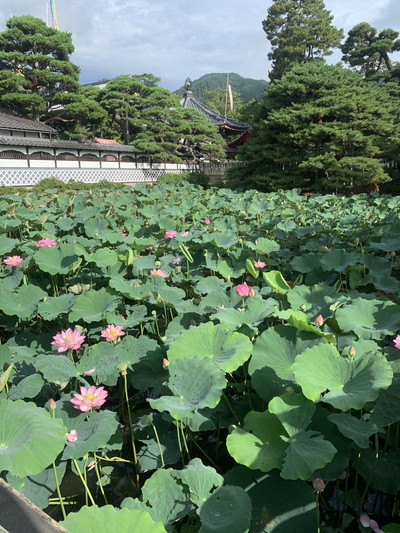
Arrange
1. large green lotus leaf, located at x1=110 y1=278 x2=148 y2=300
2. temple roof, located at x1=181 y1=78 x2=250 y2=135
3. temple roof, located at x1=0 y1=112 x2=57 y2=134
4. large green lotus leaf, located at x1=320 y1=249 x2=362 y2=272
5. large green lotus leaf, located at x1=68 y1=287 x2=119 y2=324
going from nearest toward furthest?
large green lotus leaf, located at x1=68 y1=287 x2=119 y2=324 < large green lotus leaf, located at x1=110 y1=278 x2=148 y2=300 < large green lotus leaf, located at x1=320 y1=249 x2=362 y2=272 < temple roof, located at x1=0 y1=112 x2=57 y2=134 < temple roof, located at x1=181 y1=78 x2=250 y2=135

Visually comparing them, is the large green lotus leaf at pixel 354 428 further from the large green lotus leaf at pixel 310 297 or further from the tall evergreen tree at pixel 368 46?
the tall evergreen tree at pixel 368 46

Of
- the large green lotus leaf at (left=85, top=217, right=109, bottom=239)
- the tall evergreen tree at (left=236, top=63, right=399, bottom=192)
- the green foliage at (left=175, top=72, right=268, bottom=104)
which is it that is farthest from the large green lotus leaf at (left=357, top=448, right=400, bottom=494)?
the green foliage at (left=175, top=72, right=268, bottom=104)

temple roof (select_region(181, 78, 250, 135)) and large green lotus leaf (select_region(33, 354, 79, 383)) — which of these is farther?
temple roof (select_region(181, 78, 250, 135))

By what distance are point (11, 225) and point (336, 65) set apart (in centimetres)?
1162

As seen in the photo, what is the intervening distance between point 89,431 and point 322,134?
32.5 ft

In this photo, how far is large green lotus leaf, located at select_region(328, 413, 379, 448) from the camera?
81 centimetres

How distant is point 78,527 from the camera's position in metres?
0.65

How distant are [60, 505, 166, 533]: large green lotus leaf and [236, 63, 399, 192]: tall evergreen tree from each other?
9637mm

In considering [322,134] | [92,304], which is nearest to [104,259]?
[92,304]

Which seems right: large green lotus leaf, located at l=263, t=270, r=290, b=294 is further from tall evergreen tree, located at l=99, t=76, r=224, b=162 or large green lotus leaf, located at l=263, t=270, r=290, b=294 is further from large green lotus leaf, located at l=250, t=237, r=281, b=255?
tall evergreen tree, located at l=99, t=76, r=224, b=162

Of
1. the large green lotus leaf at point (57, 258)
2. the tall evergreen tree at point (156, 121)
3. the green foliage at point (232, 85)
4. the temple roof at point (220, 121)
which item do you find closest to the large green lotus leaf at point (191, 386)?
the large green lotus leaf at point (57, 258)

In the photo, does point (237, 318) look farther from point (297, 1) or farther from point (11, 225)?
point (297, 1)

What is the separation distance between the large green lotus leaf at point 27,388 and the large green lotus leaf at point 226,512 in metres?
0.65

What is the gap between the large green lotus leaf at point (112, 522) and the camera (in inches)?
25.5
